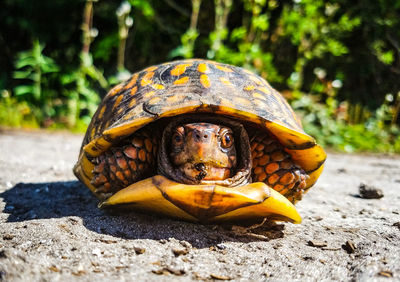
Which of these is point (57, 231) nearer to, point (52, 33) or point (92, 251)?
point (92, 251)

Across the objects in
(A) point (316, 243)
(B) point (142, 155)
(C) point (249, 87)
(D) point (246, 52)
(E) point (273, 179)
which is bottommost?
(A) point (316, 243)

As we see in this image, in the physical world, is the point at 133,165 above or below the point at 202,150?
below

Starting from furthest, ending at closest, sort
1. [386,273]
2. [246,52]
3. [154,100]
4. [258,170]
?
[246,52], [258,170], [154,100], [386,273]

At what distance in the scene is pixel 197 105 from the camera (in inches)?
66.6

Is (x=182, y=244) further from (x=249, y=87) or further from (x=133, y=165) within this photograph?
(x=249, y=87)

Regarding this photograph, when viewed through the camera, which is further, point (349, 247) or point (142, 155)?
point (142, 155)

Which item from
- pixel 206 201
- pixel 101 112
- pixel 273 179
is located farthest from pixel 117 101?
pixel 273 179

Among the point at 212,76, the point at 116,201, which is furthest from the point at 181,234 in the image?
the point at 212,76

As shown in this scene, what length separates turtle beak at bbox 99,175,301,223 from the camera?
1554mm

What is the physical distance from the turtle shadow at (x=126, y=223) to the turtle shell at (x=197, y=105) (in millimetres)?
256

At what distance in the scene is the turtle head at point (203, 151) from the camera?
1.65m

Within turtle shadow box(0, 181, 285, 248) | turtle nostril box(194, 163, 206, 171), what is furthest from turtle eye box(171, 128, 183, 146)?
turtle shadow box(0, 181, 285, 248)

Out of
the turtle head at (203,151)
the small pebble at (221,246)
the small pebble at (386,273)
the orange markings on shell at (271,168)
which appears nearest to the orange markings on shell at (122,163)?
the turtle head at (203,151)

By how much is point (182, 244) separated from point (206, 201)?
0.22 metres
